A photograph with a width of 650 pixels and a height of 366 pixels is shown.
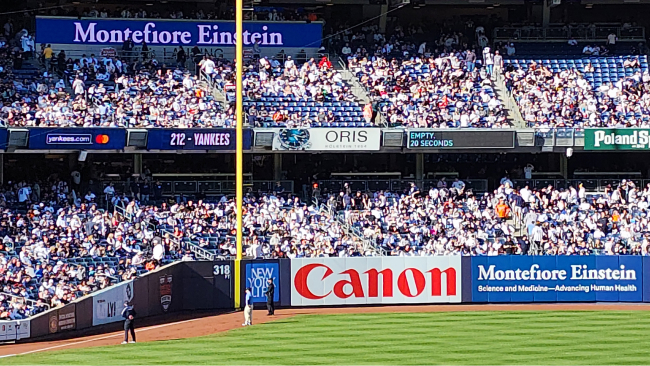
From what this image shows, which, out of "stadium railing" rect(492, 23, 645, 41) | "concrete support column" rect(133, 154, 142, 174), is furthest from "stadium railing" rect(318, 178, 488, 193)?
"stadium railing" rect(492, 23, 645, 41)

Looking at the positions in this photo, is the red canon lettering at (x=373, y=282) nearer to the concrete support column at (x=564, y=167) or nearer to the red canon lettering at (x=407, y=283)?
→ the red canon lettering at (x=407, y=283)

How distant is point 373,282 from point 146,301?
7720mm

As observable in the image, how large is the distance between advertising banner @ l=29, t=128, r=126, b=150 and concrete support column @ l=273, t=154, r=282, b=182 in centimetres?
626

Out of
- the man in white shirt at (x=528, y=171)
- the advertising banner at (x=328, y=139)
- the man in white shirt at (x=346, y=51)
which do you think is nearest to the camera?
the advertising banner at (x=328, y=139)

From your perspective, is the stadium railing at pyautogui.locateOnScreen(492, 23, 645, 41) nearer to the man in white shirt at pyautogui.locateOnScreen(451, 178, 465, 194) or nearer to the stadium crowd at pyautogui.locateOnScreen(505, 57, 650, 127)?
the stadium crowd at pyautogui.locateOnScreen(505, 57, 650, 127)

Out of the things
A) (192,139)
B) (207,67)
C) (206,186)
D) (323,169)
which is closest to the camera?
(192,139)

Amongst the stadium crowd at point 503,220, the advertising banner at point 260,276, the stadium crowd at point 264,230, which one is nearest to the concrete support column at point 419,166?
the stadium crowd at point 503,220

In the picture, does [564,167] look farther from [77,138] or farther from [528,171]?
[77,138]

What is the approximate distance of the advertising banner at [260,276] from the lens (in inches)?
1395

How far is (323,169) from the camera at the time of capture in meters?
41.6

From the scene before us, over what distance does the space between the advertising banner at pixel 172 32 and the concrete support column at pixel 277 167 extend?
16.6 feet

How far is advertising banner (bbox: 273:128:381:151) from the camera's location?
126 ft

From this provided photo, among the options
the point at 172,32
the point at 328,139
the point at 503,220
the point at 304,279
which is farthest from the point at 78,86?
the point at 503,220

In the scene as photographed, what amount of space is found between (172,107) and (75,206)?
5.15 metres
